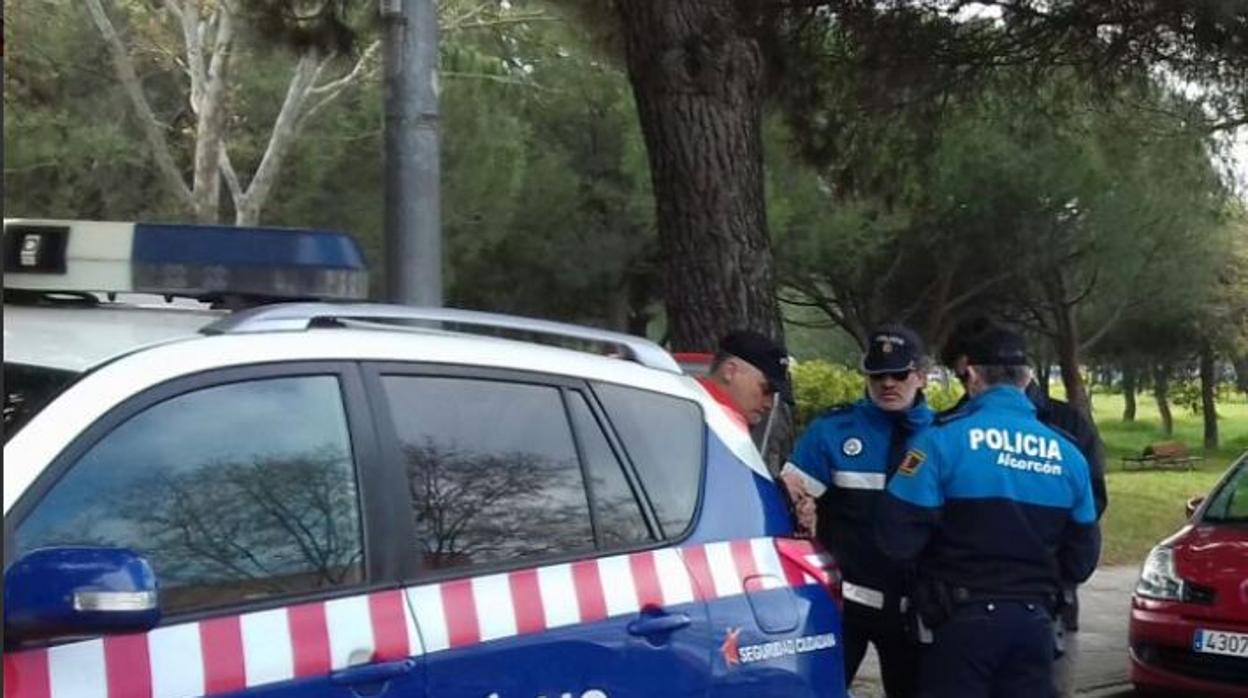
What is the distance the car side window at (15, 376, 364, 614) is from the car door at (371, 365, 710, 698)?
0.50ft

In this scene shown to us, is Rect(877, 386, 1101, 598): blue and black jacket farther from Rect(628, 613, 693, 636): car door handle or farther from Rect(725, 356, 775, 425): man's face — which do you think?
Rect(628, 613, 693, 636): car door handle

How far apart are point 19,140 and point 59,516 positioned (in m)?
Answer: 18.9

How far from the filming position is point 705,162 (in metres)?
6.87

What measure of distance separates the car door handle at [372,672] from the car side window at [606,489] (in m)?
0.65

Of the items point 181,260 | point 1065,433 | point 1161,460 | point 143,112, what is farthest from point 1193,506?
point 1161,460

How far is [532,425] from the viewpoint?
10.7ft

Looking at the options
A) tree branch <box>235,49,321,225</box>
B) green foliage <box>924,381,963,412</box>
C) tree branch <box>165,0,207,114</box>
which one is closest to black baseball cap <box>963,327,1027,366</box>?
green foliage <box>924,381,963,412</box>

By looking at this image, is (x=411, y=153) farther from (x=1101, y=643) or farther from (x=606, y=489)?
(x=1101, y=643)

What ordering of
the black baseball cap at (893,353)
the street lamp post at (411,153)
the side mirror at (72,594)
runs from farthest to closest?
the street lamp post at (411,153) < the black baseball cap at (893,353) < the side mirror at (72,594)

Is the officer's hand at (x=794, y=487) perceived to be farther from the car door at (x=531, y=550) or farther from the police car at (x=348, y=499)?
the car door at (x=531, y=550)

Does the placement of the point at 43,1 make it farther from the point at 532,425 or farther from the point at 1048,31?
the point at 532,425

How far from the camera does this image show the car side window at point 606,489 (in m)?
3.31

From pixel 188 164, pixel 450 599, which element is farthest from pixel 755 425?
pixel 188 164

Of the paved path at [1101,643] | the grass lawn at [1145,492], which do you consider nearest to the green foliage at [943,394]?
the grass lawn at [1145,492]
